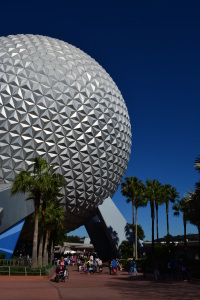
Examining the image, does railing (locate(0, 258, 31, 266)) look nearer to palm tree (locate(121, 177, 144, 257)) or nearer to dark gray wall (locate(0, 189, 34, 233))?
dark gray wall (locate(0, 189, 34, 233))

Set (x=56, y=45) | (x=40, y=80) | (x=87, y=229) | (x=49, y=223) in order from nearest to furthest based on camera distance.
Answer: (x=49, y=223), (x=40, y=80), (x=56, y=45), (x=87, y=229)

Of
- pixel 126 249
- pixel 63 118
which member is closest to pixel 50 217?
pixel 63 118

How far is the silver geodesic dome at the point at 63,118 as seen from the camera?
26484 mm

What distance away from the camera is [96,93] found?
100 feet

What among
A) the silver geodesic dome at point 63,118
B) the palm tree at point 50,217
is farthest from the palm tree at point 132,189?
the palm tree at point 50,217

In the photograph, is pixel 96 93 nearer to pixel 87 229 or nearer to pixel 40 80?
pixel 40 80

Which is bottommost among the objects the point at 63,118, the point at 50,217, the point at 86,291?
the point at 86,291

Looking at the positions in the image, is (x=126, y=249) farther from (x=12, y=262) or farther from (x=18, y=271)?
(x=18, y=271)

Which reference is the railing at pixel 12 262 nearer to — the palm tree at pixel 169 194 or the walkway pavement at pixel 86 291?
the walkway pavement at pixel 86 291

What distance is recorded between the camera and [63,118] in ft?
91.6

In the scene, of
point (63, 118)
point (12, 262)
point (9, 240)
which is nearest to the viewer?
point (12, 262)

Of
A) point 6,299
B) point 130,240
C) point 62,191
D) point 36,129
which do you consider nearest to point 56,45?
point 36,129

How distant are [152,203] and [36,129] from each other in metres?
14.3

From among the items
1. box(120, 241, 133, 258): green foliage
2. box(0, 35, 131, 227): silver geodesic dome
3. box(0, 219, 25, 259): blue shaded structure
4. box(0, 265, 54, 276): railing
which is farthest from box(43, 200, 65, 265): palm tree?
box(120, 241, 133, 258): green foliage
